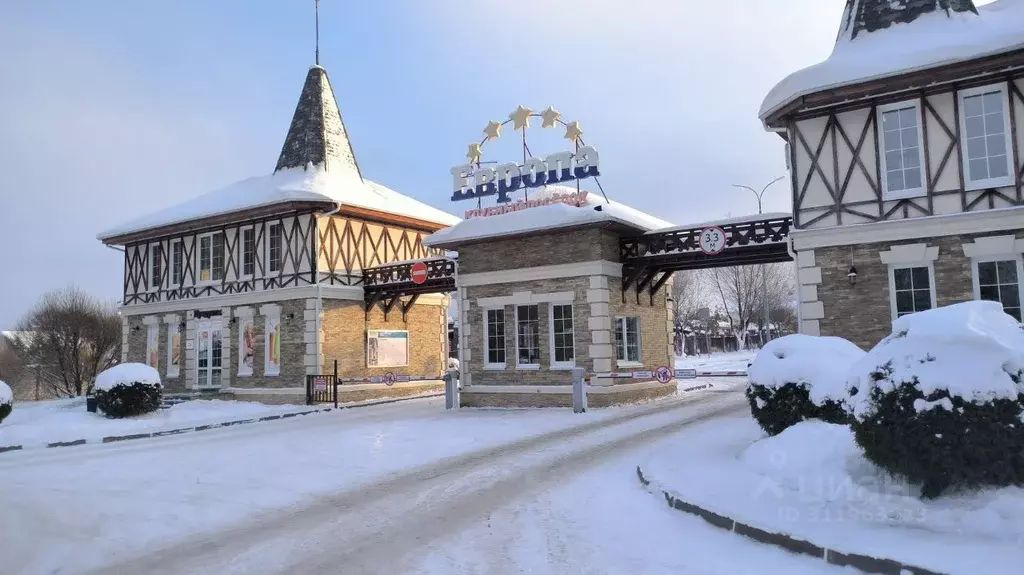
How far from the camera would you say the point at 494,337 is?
19734 mm

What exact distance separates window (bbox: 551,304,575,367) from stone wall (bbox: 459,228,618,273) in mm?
1350

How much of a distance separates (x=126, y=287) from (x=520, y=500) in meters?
26.4

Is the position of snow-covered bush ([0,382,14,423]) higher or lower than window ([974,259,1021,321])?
lower

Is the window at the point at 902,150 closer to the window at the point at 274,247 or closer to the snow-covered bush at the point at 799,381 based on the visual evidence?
the snow-covered bush at the point at 799,381

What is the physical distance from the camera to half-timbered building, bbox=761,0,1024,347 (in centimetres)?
1268

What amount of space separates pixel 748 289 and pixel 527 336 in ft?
120

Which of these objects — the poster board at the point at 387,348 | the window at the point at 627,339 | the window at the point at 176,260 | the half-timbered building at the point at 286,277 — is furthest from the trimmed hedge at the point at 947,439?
the window at the point at 176,260

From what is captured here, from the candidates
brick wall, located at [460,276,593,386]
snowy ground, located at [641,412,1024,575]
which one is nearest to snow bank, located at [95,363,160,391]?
brick wall, located at [460,276,593,386]

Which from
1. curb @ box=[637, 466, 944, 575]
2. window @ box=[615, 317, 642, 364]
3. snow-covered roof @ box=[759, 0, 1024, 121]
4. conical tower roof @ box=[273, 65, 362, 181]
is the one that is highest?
conical tower roof @ box=[273, 65, 362, 181]

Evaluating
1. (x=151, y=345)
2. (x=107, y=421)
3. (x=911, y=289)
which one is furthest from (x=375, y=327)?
(x=911, y=289)

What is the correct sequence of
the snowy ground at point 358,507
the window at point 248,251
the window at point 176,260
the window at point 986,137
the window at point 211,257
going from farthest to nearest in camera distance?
the window at point 176,260 < the window at point 211,257 < the window at point 248,251 < the window at point 986,137 < the snowy ground at point 358,507

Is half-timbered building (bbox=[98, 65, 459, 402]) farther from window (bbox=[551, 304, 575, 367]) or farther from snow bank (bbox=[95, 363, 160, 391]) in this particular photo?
window (bbox=[551, 304, 575, 367])

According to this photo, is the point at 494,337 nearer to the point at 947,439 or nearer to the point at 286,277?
the point at 286,277

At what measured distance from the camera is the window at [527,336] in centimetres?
1900
